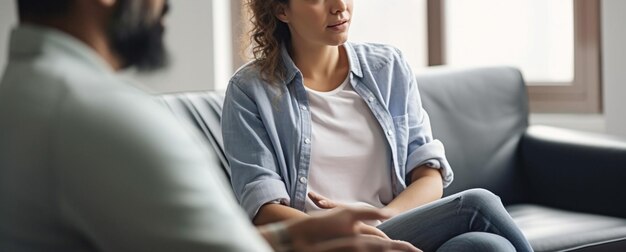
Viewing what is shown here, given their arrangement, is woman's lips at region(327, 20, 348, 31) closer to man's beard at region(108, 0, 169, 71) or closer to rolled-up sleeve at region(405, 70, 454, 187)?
rolled-up sleeve at region(405, 70, 454, 187)

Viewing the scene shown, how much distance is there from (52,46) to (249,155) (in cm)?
141

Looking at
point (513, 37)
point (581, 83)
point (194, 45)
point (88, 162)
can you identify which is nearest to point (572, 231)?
point (581, 83)

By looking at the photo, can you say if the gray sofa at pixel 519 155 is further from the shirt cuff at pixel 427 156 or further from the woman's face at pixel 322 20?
the woman's face at pixel 322 20

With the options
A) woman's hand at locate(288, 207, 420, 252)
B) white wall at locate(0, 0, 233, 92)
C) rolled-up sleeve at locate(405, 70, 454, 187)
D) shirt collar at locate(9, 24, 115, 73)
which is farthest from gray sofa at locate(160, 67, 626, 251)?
shirt collar at locate(9, 24, 115, 73)

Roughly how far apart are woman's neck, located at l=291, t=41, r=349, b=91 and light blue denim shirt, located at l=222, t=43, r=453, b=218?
3 cm

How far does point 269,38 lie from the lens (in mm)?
2611

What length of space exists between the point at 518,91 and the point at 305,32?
1267 millimetres

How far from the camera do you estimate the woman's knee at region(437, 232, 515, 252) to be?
87.1 inches

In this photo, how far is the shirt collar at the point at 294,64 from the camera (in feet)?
8.45

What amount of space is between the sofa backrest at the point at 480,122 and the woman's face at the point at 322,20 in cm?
93

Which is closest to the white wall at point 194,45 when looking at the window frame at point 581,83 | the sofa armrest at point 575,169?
the window frame at point 581,83

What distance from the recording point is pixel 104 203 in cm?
100

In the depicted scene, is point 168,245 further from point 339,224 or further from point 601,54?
point 601,54

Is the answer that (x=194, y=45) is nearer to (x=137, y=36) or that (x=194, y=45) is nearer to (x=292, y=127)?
(x=292, y=127)
